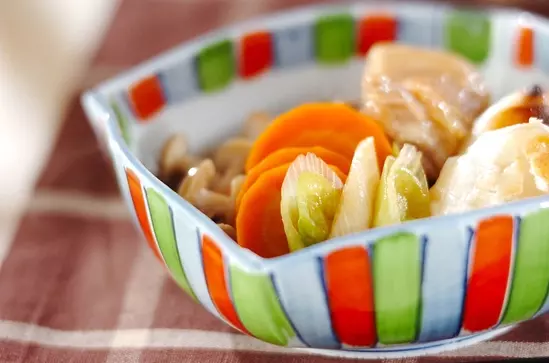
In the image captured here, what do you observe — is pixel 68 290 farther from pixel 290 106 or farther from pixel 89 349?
pixel 290 106

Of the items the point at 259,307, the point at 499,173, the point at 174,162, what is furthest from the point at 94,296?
the point at 499,173

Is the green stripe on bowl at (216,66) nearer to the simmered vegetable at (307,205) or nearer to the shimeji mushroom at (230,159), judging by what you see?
the shimeji mushroom at (230,159)

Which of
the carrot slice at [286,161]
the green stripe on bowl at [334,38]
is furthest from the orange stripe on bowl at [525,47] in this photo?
the carrot slice at [286,161]

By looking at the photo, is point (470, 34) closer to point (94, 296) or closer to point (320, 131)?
point (320, 131)

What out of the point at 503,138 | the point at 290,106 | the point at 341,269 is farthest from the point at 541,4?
the point at 341,269

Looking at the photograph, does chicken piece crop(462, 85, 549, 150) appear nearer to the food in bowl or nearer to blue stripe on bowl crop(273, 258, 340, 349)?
the food in bowl

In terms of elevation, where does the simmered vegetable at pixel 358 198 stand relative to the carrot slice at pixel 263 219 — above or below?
above

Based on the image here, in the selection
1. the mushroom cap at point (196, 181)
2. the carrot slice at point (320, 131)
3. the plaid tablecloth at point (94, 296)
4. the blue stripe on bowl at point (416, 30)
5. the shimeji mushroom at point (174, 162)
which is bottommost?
the plaid tablecloth at point (94, 296)

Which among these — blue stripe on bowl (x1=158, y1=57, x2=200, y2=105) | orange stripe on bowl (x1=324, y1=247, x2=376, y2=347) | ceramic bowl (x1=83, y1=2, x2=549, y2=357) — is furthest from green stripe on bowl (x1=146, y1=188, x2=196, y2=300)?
blue stripe on bowl (x1=158, y1=57, x2=200, y2=105)
